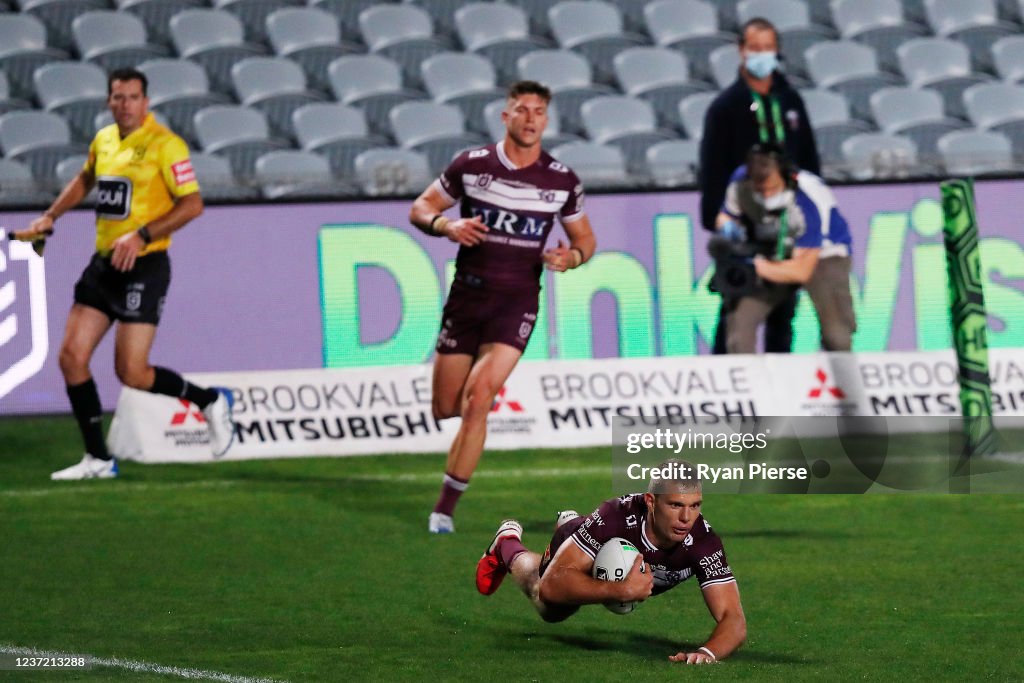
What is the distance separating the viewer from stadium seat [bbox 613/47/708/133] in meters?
15.6

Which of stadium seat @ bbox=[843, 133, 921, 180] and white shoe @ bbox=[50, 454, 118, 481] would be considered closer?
white shoe @ bbox=[50, 454, 118, 481]

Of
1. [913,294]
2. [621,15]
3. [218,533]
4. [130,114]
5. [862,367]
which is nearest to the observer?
[218,533]

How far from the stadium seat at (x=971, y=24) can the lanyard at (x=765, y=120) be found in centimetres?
579

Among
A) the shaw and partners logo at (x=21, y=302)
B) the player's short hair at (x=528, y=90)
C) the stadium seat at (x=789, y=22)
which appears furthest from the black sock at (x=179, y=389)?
the stadium seat at (x=789, y=22)

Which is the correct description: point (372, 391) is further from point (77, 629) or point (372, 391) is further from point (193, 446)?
point (77, 629)

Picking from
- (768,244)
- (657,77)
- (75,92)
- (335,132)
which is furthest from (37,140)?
(768,244)

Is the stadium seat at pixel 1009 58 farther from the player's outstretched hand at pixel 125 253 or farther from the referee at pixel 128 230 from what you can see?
the player's outstretched hand at pixel 125 253

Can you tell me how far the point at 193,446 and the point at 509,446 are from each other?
2.00 metres

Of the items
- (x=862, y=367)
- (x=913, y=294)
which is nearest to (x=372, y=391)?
(x=862, y=367)

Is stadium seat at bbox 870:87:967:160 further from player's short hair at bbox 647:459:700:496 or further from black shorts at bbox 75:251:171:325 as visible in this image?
player's short hair at bbox 647:459:700:496

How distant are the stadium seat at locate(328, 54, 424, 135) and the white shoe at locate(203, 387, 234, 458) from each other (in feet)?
16.2

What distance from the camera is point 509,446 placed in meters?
11.3

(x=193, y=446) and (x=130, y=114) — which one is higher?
(x=130, y=114)

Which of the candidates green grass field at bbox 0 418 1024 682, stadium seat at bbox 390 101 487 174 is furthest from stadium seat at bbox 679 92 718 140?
green grass field at bbox 0 418 1024 682
